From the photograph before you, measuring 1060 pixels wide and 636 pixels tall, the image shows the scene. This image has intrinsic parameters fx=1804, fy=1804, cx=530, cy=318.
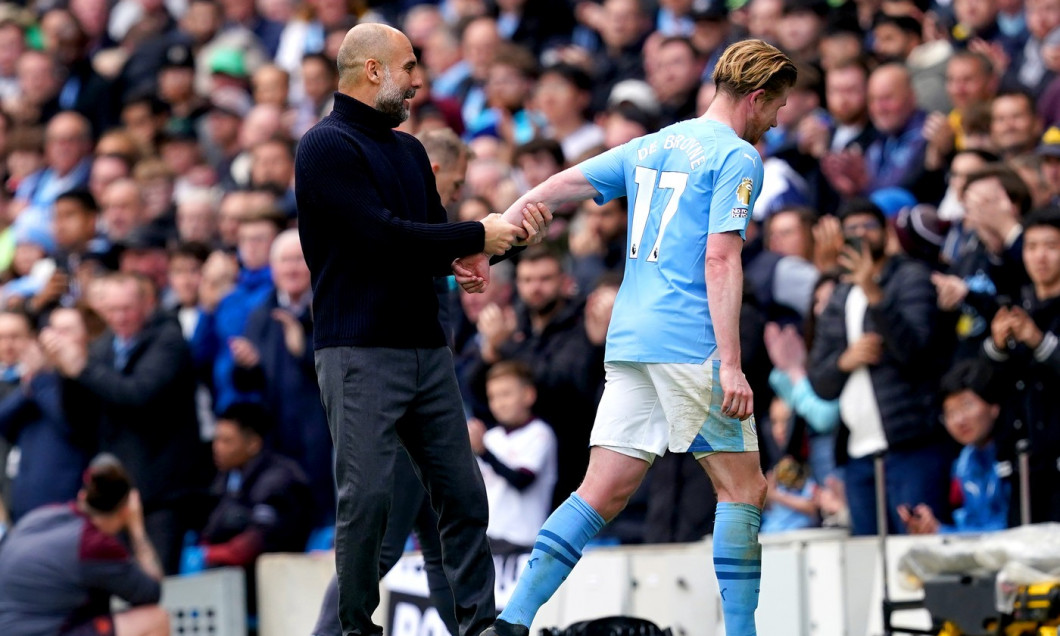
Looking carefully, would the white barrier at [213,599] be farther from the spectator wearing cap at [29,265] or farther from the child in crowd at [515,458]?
the spectator wearing cap at [29,265]

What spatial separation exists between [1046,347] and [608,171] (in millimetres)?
3394

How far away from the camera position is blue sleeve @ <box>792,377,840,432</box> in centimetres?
1038

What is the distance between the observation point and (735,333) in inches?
264

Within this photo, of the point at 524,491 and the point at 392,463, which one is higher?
the point at 524,491

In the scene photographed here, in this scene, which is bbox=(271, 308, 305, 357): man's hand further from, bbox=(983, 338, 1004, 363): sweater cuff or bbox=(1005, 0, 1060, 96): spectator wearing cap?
bbox=(1005, 0, 1060, 96): spectator wearing cap

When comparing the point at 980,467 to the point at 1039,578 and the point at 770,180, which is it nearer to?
the point at 1039,578

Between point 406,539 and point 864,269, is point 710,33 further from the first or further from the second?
point 406,539

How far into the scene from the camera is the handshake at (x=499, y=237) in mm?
7039

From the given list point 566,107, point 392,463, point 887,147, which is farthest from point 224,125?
point 392,463

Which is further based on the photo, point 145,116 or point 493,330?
point 145,116

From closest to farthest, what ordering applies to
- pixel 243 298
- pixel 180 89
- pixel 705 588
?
pixel 705 588
pixel 243 298
pixel 180 89

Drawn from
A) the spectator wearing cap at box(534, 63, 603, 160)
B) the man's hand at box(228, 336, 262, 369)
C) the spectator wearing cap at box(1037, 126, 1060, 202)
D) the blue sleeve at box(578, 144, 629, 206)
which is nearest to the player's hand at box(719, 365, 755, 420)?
the blue sleeve at box(578, 144, 629, 206)

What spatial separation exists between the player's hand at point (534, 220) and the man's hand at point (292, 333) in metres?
5.13

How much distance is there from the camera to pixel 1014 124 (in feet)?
37.1
